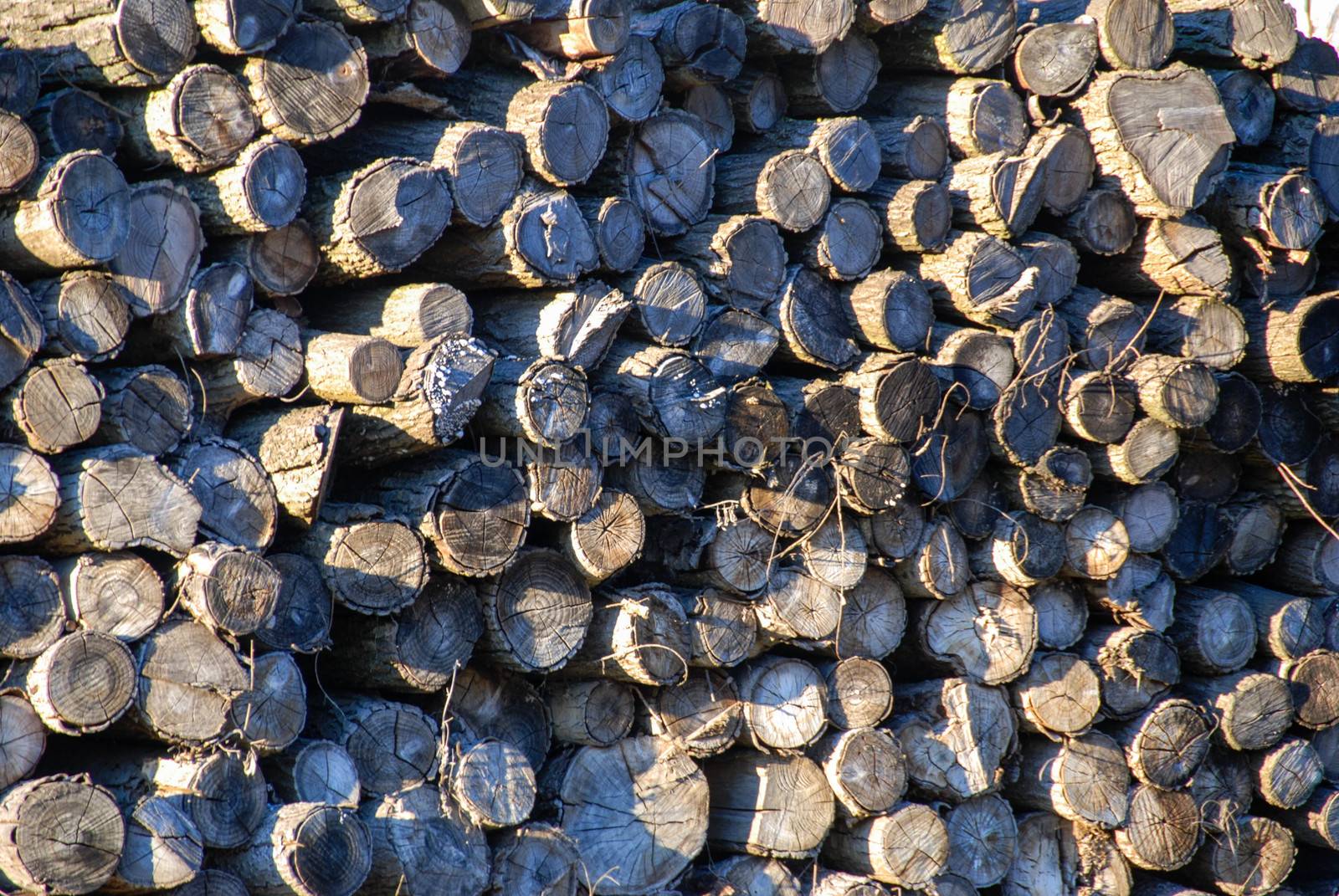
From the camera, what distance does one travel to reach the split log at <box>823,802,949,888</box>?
13.9 ft

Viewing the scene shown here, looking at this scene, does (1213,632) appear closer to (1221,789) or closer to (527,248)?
(1221,789)

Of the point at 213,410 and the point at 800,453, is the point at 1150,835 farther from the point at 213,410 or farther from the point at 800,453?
the point at 213,410

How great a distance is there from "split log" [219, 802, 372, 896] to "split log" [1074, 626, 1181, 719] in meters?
2.83

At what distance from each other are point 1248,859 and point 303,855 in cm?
370

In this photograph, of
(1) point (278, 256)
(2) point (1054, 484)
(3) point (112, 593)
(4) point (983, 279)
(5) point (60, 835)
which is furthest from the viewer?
(2) point (1054, 484)

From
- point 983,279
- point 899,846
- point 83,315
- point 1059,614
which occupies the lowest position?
point 899,846

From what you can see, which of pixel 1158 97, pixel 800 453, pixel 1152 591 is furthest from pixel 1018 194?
pixel 1152 591

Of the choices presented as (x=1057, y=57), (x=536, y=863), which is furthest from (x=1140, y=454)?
(x=536, y=863)

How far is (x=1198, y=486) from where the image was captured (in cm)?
501

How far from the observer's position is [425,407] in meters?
3.36

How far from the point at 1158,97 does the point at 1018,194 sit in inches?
27.8

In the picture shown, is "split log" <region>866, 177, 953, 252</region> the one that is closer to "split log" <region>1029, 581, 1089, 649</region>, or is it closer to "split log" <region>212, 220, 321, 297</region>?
"split log" <region>1029, 581, 1089, 649</region>

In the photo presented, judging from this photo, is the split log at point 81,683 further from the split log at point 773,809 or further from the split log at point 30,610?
the split log at point 773,809

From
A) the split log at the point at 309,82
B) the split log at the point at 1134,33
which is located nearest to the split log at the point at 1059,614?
the split log at the point at 1134,33
